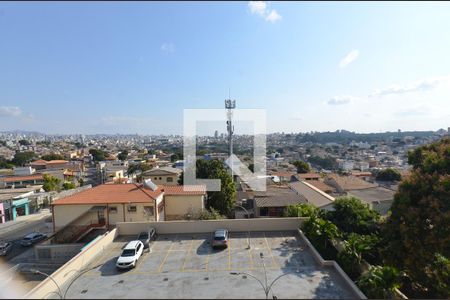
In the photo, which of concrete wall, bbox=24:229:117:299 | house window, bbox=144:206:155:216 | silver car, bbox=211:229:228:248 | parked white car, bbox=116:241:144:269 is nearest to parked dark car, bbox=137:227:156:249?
parked white car, bbox=116:241:144:269

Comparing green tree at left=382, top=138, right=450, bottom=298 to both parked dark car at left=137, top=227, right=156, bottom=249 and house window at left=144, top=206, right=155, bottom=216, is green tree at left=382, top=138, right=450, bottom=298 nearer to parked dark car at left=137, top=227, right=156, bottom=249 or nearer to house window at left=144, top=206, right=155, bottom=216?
parked dark car at left=137, top=227, right=156, bottom=249

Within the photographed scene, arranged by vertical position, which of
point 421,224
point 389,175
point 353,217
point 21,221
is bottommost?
point 21,221

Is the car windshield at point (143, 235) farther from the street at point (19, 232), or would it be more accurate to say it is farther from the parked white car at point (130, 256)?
the street at point (19, 232)

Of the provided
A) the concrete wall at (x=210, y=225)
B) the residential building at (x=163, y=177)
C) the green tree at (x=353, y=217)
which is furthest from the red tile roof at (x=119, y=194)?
the residential building at (x=163, y=177)

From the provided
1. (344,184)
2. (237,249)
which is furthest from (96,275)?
(344,184)

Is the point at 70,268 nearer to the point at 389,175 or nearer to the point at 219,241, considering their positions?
the point at 219,241

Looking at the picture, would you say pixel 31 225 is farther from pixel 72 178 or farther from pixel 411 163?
pixel 411 163

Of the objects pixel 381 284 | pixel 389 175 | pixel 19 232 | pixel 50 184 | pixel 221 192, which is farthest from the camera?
pixel 389 175

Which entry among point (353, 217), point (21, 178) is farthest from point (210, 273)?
point (21, 178)
